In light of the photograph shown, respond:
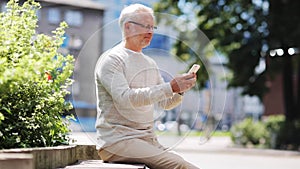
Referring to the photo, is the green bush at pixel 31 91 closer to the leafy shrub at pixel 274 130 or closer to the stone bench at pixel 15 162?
the stone bench at pixel 15 162

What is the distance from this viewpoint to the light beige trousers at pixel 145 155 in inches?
116

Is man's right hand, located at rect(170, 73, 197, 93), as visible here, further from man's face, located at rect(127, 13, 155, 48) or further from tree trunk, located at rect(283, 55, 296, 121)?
tree trunk, located at rect(283, 55, 296, 121)

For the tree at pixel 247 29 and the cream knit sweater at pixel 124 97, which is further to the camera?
the tree at pixel 247 29

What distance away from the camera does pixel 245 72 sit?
17672mm

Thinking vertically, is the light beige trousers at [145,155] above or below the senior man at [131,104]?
below

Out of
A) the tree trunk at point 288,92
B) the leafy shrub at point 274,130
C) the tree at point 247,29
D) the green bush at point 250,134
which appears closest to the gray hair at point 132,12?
the tree at point 247,29

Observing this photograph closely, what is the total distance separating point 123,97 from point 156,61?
36 cm

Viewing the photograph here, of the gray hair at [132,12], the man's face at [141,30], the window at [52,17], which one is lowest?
the man's face at [141,30]

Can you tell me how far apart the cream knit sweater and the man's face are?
0.06m

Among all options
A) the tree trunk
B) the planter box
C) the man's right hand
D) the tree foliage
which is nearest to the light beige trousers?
the planter box

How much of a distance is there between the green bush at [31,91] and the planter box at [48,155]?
0.36 feet

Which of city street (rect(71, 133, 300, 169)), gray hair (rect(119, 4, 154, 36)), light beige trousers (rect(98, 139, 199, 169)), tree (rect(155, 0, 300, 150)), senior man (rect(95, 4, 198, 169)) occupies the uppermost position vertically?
tree (rect(155, 0, 300, 150))

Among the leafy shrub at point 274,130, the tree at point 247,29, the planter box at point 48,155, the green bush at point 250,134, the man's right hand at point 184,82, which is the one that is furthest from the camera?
the green bush at point 250,134

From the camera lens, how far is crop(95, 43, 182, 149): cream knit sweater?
9.35 ft
